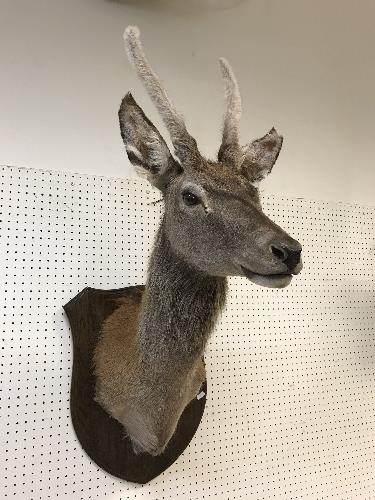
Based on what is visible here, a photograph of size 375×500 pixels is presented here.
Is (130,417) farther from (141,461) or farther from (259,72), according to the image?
(259,72)

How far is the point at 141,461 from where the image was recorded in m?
1.32

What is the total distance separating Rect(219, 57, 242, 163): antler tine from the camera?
114 centimetres

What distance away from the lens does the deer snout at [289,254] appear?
0.84 metres

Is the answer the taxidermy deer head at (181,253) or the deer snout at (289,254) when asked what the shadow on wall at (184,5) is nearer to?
the taxidermy deer head at (181,253)

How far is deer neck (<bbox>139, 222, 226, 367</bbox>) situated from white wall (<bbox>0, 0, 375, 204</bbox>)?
23.4 inches

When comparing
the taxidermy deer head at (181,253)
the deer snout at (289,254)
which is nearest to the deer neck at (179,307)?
the taxidermy deer head at (181,253)

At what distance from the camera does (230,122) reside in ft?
3.83

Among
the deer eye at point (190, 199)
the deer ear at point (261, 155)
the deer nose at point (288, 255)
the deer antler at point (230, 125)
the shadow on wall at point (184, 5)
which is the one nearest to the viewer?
the deer nose at point (288, 255)

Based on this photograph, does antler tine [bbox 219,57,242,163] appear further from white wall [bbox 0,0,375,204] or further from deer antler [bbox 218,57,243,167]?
white wall [bbox 0,0,375,204]

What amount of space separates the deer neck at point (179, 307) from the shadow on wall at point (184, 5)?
1.09 metres

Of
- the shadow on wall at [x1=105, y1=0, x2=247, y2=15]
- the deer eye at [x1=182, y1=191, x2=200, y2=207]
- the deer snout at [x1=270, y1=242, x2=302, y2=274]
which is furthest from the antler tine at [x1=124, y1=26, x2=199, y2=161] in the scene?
the shadow on wall at [x1=105, y1=0, x2=247, y2=15]

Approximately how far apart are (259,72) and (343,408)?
57.2 inches

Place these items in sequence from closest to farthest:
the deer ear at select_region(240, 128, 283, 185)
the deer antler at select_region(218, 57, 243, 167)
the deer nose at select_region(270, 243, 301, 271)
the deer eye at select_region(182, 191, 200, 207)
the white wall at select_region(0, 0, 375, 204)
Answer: the deer nose at select_region(270, 243, 301, 271) < the deer eye at select_region(182, 191, 200, 207) < the deer antler at select_region(218, 57, 243, 167) < the deer ear at select_region(240, 128, 283, 185) < the white wall at select_region(0, 0, 375, 204)

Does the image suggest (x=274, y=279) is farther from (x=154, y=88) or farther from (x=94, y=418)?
(x=94, y=418)
